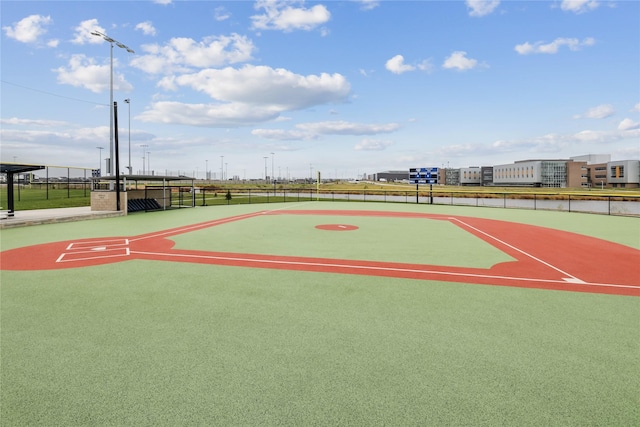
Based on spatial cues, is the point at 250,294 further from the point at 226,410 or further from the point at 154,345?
the point at 226,410

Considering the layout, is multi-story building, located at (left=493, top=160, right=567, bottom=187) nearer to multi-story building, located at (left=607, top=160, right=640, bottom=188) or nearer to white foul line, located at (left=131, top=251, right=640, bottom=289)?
multi-story building, located at (left=607, top=160, right=640, bottom=188)

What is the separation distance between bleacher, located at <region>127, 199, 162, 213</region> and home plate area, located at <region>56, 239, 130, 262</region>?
14.9 metres

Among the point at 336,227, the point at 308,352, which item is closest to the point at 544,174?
the point at 336,227

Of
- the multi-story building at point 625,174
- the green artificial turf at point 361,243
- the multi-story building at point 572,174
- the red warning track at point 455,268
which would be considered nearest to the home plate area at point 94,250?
the red warning track at point 455,268

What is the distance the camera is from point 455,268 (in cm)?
973

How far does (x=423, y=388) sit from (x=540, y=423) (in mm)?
1112

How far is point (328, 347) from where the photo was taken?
492cm

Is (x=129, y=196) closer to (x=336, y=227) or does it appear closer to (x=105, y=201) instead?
(x=105, y=201)

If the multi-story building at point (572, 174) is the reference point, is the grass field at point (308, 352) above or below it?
below

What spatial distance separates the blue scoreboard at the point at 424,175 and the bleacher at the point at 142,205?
25.1 meters

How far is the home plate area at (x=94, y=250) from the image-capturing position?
10.8 meters

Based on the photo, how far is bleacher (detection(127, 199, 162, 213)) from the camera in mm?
27398

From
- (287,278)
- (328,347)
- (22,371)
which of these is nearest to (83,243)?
(287,278)

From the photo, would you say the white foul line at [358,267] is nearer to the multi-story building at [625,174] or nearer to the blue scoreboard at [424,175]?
the blue scoreboard at [424,175]
